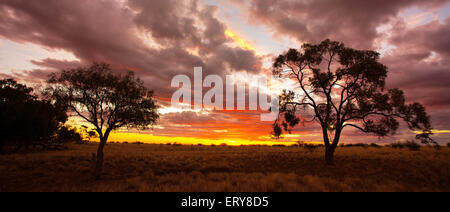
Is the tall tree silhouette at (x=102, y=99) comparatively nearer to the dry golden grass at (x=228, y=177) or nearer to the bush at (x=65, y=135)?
the dry golden grass at (x=228, y=177)

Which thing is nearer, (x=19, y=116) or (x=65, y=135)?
(x=19, y=116)

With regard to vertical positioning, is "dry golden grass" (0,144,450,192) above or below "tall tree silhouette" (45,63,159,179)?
below

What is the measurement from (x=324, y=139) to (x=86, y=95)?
25.3 metres

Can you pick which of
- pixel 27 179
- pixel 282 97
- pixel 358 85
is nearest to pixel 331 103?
pixel 358 85

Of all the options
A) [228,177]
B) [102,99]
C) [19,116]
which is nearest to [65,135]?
[19,116]

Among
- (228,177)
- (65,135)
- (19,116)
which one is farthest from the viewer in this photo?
(65,135)

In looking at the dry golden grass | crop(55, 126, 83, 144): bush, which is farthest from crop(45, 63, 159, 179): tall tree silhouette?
crop(55, 126, 83, 144): bush

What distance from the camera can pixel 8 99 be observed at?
28.1 m

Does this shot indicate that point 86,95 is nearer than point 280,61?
Yes

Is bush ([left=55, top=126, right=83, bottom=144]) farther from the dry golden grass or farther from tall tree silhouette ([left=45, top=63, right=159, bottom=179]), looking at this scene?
tall tree silhouette ([left=45, top=63, right=159, bottom=179])

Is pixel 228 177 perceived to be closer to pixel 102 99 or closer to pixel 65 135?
pixel 102 99

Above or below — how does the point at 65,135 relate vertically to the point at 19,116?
below

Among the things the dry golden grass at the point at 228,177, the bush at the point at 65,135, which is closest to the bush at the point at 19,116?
the dry golden grass at the point at 228,177
